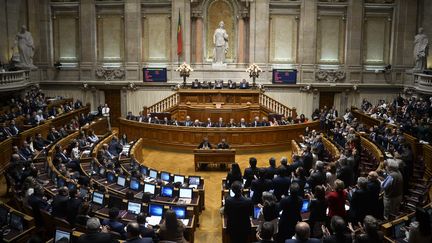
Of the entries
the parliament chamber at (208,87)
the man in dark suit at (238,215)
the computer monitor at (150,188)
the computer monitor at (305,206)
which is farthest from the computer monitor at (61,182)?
the computer monitor at (305,206)

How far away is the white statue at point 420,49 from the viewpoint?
23.8 meters

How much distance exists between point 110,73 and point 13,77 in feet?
19.3

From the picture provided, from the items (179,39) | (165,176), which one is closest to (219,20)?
(179,39)

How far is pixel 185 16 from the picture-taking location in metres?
25.7

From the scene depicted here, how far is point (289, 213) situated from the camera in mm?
7023

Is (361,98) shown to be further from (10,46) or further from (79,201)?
(79,201)

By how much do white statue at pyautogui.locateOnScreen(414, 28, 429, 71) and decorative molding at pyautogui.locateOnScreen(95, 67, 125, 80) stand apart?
627 inches

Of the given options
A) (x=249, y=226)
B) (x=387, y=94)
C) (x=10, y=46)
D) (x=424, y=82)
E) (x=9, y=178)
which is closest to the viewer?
(x=249, y=226)

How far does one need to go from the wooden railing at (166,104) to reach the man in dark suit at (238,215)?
50.1ft

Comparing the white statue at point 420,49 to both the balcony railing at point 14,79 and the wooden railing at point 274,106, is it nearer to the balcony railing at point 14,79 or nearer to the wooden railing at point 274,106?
the wooden railing at point 274,106

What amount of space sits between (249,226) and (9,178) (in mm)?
7156

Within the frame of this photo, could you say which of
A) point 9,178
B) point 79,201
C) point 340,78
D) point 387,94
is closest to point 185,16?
point 340,78

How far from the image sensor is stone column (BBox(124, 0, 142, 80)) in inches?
1019

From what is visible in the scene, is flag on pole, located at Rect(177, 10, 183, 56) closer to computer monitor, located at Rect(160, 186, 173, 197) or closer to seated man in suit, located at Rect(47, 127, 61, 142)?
seated man in suit, located at Rect(47, 127, 61, 142)
